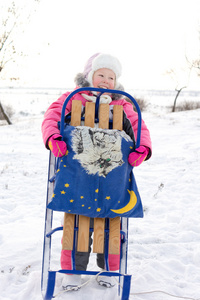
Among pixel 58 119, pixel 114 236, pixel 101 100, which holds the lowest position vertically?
pixel 114 236

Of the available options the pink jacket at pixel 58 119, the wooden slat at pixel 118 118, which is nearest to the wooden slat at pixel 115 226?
the wooden slat at pixel 118 118

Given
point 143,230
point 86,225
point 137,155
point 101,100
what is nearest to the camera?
point 137,155

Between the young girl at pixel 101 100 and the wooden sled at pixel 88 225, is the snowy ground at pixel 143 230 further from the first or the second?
the wooden sled at pixel 88 225

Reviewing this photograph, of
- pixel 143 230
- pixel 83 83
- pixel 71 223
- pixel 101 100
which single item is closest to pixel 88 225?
pixel 71 223

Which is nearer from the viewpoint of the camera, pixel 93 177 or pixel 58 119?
pixel 93 177

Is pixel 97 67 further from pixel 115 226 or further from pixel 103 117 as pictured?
pixel 115 226

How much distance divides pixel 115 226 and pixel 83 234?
262 millimetres

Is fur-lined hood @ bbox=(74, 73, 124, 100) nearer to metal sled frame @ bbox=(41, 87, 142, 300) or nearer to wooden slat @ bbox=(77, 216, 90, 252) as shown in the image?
metal sled frame @ bbox=(41, 87, 142, 300)

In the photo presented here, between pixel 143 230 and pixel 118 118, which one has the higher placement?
pixel 118 118

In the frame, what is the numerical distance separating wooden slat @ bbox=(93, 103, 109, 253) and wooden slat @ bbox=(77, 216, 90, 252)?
0.20 feet

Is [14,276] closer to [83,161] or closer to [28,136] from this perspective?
[83,161]

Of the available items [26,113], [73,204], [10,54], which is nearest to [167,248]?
[73,204]

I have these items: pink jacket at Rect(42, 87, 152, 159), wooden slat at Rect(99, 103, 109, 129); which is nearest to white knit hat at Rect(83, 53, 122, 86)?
pink jacket at Rect(42, 87, 152, 159)

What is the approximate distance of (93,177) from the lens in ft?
6.57
